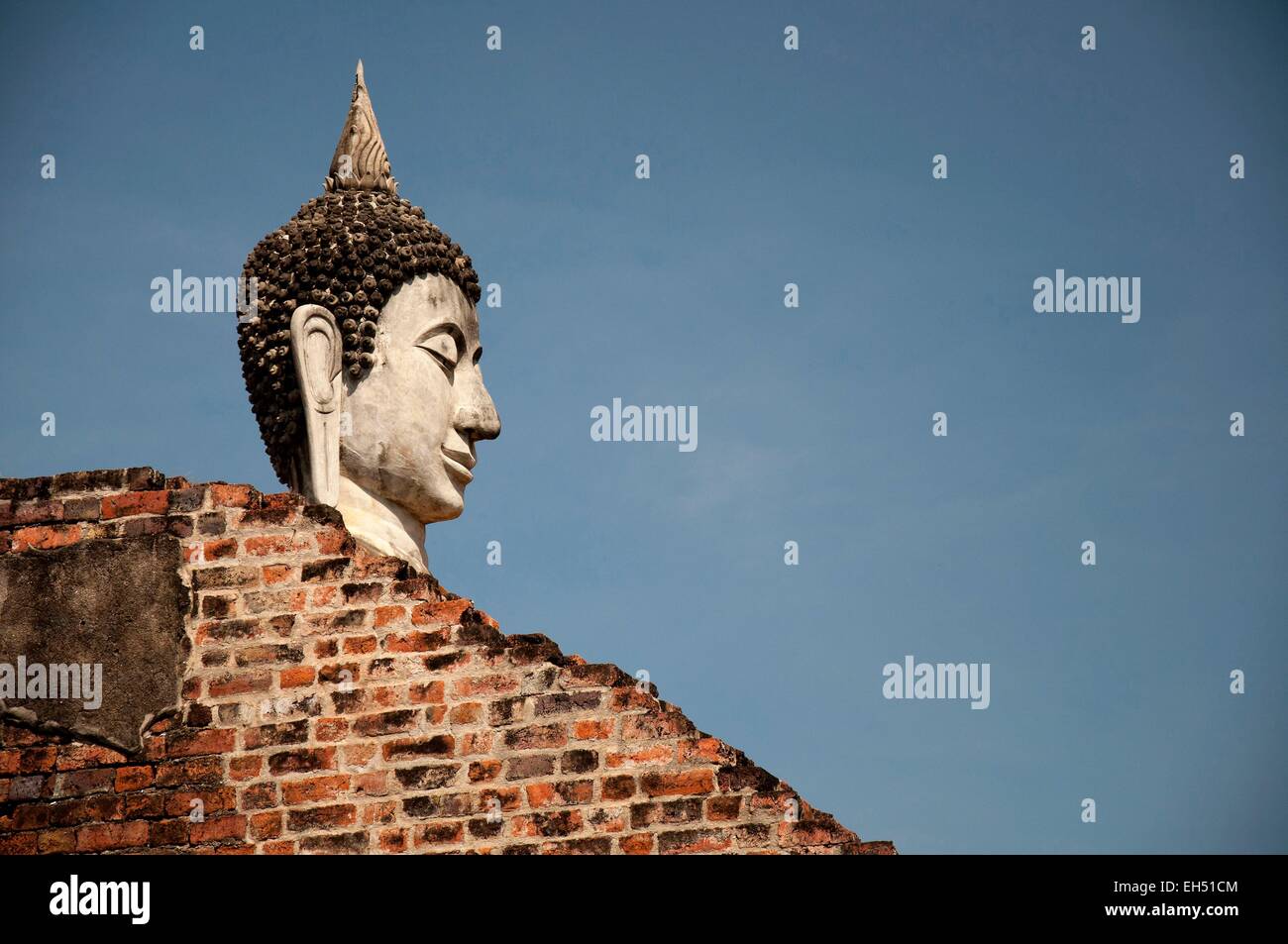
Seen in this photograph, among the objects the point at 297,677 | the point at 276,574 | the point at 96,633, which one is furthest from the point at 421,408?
the point at 96,633

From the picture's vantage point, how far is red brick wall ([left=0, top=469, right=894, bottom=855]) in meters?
10.0

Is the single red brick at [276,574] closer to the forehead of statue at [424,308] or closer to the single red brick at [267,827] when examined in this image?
the single red brick at [267,827]

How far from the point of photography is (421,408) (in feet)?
39.4

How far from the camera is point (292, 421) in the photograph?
39.6 feet

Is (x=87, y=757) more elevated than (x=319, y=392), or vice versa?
(x=319, y=392)

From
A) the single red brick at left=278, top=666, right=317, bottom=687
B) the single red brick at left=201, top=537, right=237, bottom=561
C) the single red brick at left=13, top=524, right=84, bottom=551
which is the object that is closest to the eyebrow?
the single red brick at left=201, top=537, right=237, bottom=561

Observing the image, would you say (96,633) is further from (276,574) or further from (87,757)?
(276,574)

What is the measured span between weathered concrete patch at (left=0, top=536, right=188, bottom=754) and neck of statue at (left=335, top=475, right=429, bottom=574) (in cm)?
133

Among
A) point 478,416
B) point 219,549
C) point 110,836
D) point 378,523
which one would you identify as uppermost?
point 478,416

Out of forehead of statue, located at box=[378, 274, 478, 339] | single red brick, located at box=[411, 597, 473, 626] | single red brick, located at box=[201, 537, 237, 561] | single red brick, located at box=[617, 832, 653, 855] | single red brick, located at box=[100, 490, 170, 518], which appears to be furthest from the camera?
forehead of statue, located at box=[378, 274, 478, 339]

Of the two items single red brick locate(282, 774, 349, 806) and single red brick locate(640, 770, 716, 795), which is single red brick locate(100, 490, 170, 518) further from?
single red brick locate(640, 770, 716, 795)

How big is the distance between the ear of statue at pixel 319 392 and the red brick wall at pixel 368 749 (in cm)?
113

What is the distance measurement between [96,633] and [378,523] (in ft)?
6.27
